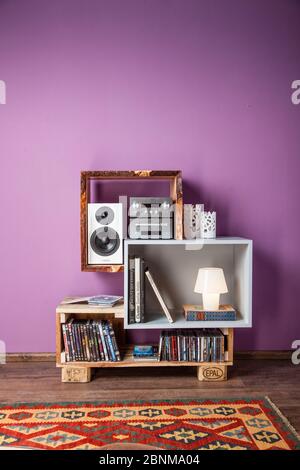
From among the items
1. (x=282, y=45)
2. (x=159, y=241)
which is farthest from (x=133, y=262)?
(x=282, y=45)

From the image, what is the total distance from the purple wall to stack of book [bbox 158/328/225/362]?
54 centimetres

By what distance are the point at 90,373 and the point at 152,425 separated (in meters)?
0.69

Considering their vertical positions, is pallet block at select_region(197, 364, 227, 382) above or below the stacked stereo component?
below

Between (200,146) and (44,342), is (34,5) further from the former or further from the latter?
(44,342)

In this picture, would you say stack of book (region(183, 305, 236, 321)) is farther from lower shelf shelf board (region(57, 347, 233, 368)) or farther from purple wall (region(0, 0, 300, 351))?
purple wall (region(0, 0, 300, 351))

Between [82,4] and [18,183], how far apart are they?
1222 mm

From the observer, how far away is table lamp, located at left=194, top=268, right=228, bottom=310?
8.21 feet

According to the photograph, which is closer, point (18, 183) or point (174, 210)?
point (174, 210)

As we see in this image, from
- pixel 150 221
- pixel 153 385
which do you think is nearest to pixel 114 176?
pixel 150 221

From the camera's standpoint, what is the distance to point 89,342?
2.48 metres

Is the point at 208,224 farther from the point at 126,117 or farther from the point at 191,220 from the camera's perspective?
the point at 126,117

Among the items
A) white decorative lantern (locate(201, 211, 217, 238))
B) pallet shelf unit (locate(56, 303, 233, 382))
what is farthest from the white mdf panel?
pallet shelf unit (locate(56, 303, 233, 382))

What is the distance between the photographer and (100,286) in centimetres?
285

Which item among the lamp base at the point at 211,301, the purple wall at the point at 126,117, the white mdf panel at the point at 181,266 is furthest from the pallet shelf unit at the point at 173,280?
the purple wall at the point at 126,117
